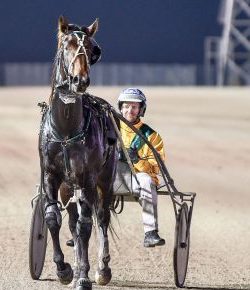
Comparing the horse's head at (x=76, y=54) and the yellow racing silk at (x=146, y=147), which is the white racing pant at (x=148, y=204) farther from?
the horse's head at (x=76, y=54)

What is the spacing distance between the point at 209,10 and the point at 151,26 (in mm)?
2687

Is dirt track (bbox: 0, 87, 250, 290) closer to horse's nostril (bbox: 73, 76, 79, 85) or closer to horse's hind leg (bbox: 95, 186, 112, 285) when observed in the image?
horse's hind leg (bbox: 95, 186, 112, 285)

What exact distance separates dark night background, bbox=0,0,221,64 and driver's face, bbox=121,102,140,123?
134 ft

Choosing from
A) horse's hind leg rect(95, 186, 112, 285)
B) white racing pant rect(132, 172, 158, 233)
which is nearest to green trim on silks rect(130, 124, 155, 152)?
white racing pant rect(132, 172, 158, 233)

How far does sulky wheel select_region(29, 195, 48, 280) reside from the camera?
777cm

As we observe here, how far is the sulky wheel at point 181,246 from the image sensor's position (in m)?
7.76

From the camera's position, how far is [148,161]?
815 cm

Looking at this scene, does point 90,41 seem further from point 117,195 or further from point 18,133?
point 18,133

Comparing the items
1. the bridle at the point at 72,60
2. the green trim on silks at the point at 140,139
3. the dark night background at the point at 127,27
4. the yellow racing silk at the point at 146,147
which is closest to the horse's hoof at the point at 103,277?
the yellow racing silk at the point at 146,147

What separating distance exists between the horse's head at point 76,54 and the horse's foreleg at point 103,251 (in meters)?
1.29

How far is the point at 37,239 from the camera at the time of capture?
7898 mm

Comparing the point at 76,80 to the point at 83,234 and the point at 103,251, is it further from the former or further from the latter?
the point at 103,251

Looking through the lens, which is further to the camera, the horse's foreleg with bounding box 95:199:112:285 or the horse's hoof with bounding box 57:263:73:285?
the horse's foreleg with bounding box 95:199:112:285

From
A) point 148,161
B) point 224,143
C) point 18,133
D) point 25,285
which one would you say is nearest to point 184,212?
point 148,161
